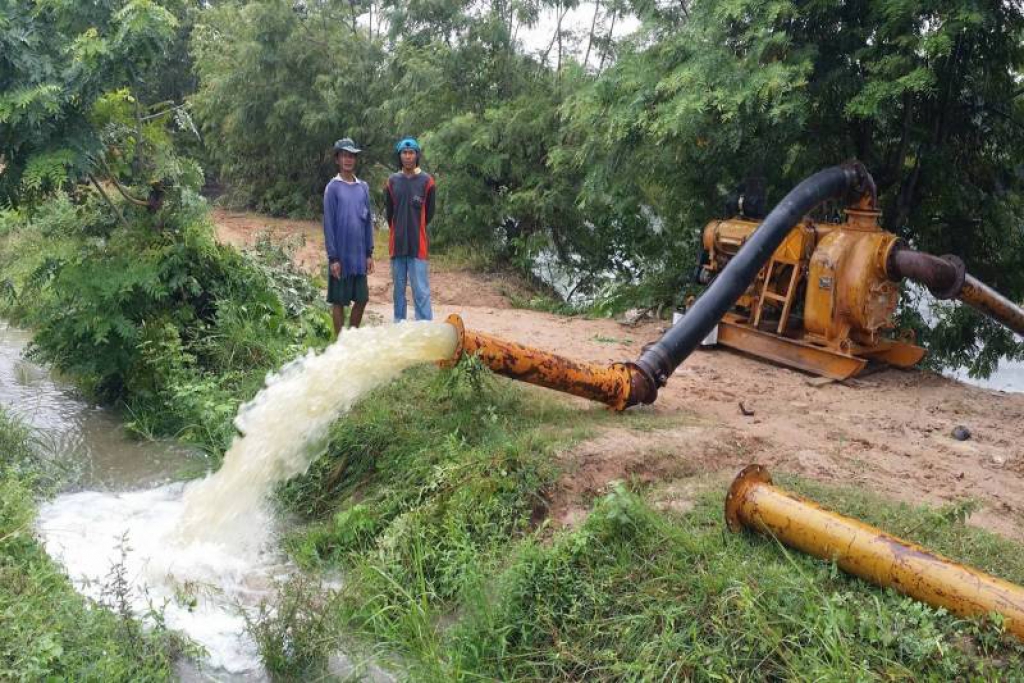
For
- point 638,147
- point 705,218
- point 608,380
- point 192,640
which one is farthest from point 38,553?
point 705,218

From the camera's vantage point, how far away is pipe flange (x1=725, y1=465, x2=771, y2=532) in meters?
4.16

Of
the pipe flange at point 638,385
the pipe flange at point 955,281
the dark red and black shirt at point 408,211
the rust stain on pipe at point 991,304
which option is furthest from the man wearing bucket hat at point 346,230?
the rust stain on pipe at point 991,304

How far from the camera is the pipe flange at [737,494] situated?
13.6 feet

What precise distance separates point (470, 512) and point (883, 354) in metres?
4.55

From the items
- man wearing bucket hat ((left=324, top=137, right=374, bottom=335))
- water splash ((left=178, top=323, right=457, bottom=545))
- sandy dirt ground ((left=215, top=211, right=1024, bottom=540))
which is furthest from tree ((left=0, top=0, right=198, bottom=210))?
sandy dirt ground ((left=215, top=211, right=1024, bottom=540))

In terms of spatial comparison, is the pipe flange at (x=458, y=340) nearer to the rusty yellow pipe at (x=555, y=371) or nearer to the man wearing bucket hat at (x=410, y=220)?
the rusty yellow pipe at (x=555, y=371)

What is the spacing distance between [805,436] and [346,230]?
3.95m

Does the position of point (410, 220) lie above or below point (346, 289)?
above

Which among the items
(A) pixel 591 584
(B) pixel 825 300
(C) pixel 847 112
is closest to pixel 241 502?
(A) pixel 591 584

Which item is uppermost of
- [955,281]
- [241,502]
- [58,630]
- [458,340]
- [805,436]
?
[955,281]

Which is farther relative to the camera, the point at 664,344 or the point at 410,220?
the point at 410,220

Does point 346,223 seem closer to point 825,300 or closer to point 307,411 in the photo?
point 307,411

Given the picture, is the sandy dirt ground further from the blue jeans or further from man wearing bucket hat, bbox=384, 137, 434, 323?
man wearing bucket hat, bbox=384, 137, 434, 323

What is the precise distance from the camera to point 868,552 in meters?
3.73
